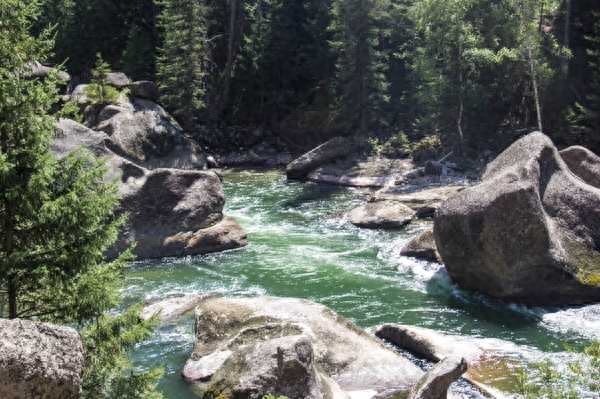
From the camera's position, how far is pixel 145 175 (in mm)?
25219

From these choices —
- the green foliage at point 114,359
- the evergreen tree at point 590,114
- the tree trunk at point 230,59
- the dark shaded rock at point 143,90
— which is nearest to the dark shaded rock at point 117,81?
the dark shaded rock at point 143,90

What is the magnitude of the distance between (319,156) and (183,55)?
11534 mm

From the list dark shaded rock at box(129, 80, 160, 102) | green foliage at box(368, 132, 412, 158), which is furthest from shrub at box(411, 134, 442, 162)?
dark shaded rock at box(129, 80, 160, 102)

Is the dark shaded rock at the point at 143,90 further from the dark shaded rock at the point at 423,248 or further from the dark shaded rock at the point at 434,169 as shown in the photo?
the dark shaded rock at the point at 423,248

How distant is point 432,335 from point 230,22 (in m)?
41.0

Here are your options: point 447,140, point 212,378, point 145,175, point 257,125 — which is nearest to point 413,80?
point 447,140

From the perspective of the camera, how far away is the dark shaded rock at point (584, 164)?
23.3m

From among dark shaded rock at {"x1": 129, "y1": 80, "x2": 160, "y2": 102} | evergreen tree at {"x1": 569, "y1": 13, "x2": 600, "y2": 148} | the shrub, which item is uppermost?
dark shaded rock at {"x1": 129, "y1": 80, "x2": 160, "y2": 102}

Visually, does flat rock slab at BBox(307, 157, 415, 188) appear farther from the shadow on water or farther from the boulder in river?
the boulder in river

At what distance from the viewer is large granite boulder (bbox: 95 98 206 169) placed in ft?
118

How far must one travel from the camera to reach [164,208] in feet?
82.7

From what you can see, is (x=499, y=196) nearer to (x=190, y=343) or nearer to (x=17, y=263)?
(x=190, y=343)

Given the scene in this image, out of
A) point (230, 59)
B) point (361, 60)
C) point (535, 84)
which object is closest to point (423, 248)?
point (535, 84)

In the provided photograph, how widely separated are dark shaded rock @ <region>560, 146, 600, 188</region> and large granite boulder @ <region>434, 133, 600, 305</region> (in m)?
2.57
